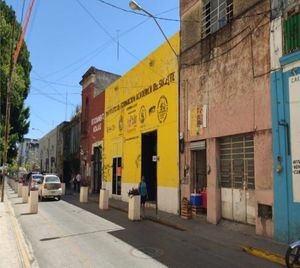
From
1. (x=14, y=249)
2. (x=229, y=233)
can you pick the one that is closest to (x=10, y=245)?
(x=14, y=249)

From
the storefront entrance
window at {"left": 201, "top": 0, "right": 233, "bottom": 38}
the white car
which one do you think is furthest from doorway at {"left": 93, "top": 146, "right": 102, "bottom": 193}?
the storefront entrance

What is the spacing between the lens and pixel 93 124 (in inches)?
1393

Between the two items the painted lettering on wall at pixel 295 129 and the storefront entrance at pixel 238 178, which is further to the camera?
the storefront entrance at pixel 238 178

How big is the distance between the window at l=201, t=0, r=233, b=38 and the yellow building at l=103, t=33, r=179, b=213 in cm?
223

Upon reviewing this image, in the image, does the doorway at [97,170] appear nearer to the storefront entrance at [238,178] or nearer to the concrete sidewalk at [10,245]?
the concrete sidewalk at [10,245]

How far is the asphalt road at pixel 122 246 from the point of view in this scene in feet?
30.6

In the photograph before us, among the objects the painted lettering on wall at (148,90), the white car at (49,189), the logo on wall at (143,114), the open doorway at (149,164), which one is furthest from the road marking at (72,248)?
the white car at (49,189)

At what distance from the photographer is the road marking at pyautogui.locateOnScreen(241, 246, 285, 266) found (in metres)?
9.59

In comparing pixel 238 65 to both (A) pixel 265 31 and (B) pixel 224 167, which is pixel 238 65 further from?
(B) pixel 224 167

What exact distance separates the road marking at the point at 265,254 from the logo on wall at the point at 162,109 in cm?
1043

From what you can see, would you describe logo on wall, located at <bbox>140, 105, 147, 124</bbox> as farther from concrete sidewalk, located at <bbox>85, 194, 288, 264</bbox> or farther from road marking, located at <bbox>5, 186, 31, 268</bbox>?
road marking, located at <bbox>5, 186, 31, 268</bbox>

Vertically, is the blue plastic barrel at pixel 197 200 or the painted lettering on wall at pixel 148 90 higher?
the painted lettering on wall at pixel 148 90

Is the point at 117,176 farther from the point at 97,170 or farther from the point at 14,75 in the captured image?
the point at 14,75

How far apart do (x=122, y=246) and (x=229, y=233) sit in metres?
4.12
